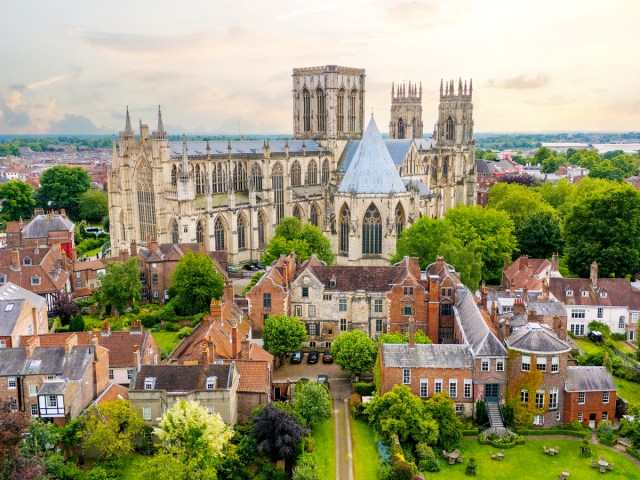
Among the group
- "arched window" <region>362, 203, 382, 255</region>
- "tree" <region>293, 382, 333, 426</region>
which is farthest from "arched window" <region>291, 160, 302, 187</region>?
"tree" <region>293, 382, 333, 426</region>

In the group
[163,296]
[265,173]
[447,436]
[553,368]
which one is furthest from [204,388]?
[265,173]

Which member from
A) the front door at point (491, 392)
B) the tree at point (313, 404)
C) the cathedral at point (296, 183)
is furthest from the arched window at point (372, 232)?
the tree at point (313, 404)

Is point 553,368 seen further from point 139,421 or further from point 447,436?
point 139,421

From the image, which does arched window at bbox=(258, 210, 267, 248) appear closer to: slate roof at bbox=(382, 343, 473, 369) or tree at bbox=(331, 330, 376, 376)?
tree at bbox=(331, 330, 376, 376)

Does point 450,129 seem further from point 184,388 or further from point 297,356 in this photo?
point 184,388

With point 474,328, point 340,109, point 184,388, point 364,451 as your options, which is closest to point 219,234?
point 340,109
